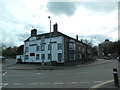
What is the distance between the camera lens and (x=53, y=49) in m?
34.9

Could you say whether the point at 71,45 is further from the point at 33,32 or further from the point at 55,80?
the point at 55,80

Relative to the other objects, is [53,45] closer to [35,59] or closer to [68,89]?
[35,59]

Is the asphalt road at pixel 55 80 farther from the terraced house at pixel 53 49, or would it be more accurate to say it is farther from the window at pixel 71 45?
the window at pixel 71 45

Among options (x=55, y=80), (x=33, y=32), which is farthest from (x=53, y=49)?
(x=55, y=80)

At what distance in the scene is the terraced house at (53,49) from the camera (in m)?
33.5

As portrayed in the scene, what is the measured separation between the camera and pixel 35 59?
38.5 m

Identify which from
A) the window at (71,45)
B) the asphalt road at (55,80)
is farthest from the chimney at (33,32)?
the asphalt road at (55,80)

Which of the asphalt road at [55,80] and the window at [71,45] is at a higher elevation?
the window at [71,45]

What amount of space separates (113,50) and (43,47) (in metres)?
56.0

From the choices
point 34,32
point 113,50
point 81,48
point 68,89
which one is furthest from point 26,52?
point 113,50

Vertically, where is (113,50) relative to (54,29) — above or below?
below

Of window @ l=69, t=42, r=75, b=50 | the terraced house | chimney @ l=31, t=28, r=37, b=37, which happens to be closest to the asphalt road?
the terraced house

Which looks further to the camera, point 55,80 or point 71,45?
point 71,45

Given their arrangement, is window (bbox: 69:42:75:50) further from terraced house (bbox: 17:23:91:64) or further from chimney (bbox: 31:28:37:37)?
chimney (bbox: 31:28:37:37)
